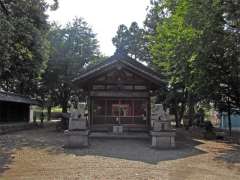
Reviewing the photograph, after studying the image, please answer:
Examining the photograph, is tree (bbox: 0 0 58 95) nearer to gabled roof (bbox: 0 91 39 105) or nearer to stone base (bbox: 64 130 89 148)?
gabled roof (bbox: 0 91 39 105)

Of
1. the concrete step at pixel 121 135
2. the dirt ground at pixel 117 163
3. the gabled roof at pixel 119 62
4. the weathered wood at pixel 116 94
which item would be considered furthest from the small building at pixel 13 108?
the dirt ground at pixel 117 163

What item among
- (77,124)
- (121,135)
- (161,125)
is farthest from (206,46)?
(77,124)

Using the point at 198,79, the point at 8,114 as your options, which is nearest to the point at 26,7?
the point at 198,79

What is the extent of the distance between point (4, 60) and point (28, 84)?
27.7 metres

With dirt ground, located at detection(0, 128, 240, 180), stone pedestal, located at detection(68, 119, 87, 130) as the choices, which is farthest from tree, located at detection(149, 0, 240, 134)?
stone pedestal, located at detection(68, 119, 87, 130)

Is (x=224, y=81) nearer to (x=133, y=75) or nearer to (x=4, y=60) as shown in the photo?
(x=133, y=75)

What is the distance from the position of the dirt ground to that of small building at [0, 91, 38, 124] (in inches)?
580

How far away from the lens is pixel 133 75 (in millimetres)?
23391

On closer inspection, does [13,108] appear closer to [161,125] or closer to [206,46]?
[161,125]

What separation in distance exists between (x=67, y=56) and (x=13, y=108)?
367 inches

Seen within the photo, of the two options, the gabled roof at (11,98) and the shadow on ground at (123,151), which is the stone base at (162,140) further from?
the gabled roof at (11,98)

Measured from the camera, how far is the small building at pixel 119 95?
900 inches

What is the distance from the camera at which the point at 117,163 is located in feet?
44.2

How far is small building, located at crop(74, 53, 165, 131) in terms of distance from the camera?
75.0ft
